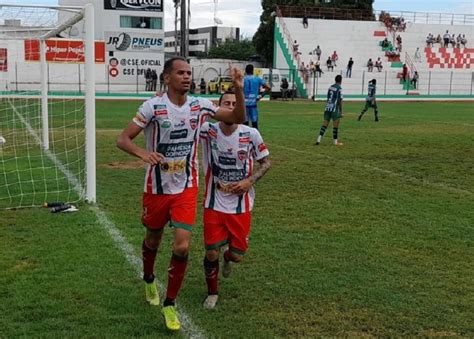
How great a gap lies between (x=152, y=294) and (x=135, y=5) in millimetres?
57344

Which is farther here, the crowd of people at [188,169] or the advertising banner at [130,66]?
the advertising banner at [130,66]

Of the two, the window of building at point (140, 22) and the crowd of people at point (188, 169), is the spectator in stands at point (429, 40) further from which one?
the crowd of people at point (188, 169)

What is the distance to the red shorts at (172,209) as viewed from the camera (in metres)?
4.52

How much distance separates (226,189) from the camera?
4922mm

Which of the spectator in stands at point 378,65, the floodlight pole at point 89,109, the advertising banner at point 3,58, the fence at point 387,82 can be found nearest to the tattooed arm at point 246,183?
the floodlight pole at point 89,109

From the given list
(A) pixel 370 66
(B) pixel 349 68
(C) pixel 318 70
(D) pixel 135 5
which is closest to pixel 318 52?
(B) pixel 349 68

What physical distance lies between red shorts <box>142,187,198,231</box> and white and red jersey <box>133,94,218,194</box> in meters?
0.05

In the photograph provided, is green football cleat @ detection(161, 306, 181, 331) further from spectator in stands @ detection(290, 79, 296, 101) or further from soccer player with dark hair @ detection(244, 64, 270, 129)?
spectator in stands @ detection(290, 79, 296, 101)

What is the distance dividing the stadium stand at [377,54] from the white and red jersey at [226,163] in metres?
46.9

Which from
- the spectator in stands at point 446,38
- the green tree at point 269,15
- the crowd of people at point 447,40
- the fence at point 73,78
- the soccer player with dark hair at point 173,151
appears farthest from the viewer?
the green tree at point 269,15

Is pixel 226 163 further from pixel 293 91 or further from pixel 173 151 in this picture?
pixel 293 91

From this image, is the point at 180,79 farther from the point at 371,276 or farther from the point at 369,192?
the point at 369,192

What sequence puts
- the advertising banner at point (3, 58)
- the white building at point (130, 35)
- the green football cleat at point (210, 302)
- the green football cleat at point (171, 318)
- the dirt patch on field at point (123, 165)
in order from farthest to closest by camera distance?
1. the white building at point (130, 35)
2. the advertising banner at point (3, 58)
3. the dirt patch on field at point (123, 165)
4. the green football cleat at point (210, 302)
5. the green football cleat at point (171, 318)

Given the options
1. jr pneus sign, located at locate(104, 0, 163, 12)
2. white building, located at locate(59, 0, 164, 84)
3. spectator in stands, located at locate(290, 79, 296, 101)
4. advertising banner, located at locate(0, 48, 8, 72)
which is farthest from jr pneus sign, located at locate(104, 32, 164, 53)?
advertising banner, located at locate(0, 48, 8, 72)
